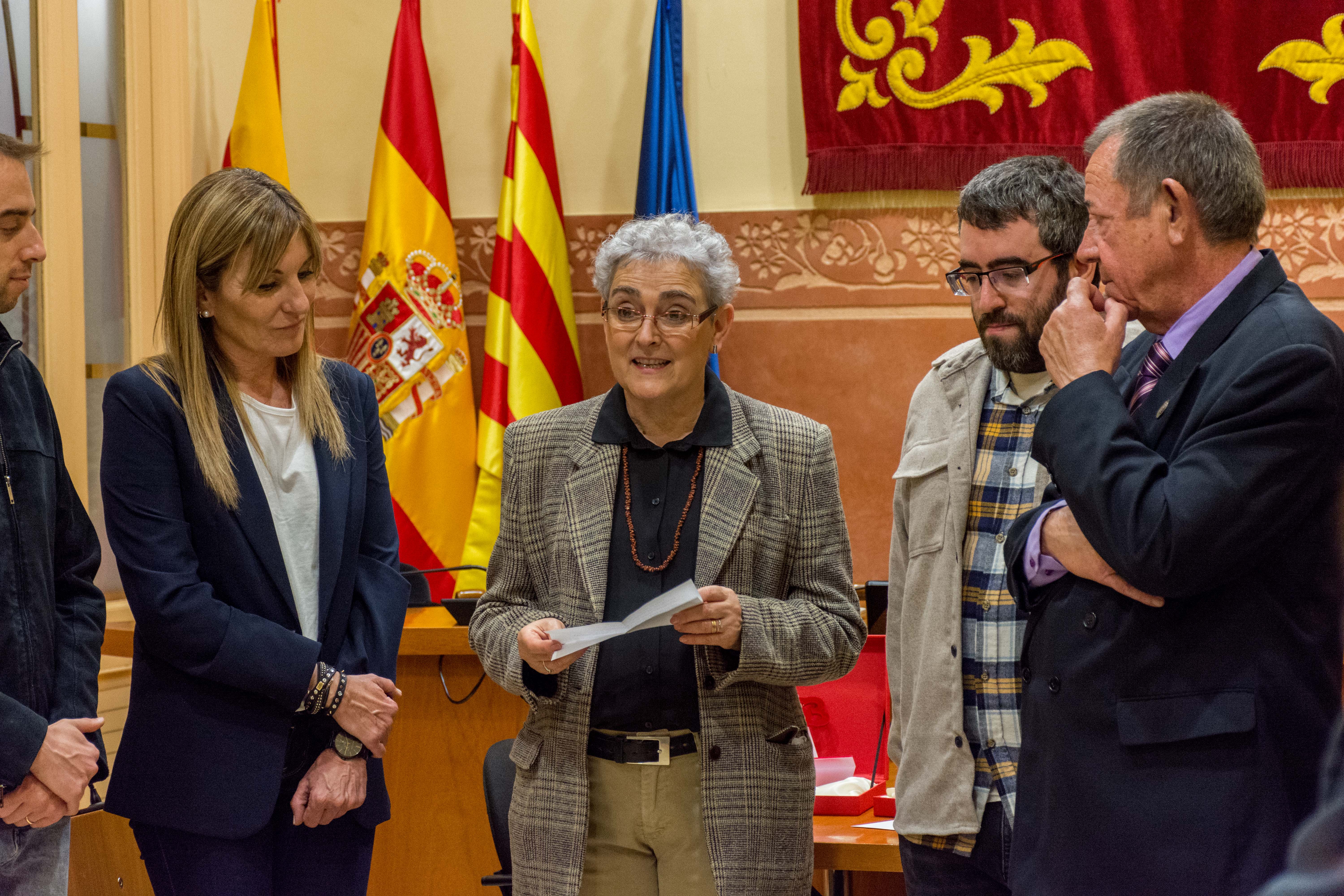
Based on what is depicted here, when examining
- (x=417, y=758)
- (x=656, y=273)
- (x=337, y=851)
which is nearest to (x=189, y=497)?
(x=337, y=851)

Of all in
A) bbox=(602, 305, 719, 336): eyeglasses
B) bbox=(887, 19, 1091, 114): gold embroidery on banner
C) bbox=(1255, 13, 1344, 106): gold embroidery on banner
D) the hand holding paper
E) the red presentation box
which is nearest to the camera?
the hand holding paper

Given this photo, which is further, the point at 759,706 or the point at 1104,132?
the point at 759,706

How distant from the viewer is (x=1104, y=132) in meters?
1.55

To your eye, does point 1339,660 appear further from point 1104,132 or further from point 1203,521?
point 1104,132

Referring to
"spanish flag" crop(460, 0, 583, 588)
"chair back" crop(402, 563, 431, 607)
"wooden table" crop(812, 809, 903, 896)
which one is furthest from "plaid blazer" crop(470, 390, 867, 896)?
"spanish flag" crop(460, 0, 583, 588)

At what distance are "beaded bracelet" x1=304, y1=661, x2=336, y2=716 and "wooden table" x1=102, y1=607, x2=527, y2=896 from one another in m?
1.13

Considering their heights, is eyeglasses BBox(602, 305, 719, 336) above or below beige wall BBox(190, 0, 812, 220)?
below

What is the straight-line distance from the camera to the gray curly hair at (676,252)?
1.92m

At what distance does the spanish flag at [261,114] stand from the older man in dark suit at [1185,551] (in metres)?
2.70

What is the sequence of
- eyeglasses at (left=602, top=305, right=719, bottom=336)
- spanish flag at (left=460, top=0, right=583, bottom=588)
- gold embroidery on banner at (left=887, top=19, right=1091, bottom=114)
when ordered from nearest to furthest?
1. eyeglasses at (left=602, top=305, right=719, bottom=336)
2. gold embroidery on banner at (left=887, top=19, right=1091, bottom=114)
3. spanish flag at (left=460, top=0, right=583, bottom=588)

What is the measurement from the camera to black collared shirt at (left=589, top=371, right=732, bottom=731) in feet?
5.90

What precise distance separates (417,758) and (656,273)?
64.4 inches

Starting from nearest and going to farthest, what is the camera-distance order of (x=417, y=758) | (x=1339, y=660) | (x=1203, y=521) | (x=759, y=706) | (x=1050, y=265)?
(x=1203, y=521) < (x=1339, y=660) < (x=759, y=706) < (x=1050, y=265) < (x=417, y=758)

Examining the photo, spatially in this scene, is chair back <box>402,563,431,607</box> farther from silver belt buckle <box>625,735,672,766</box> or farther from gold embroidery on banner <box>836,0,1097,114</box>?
gold embroidery on banner <box>836,0,1097,114</box>
